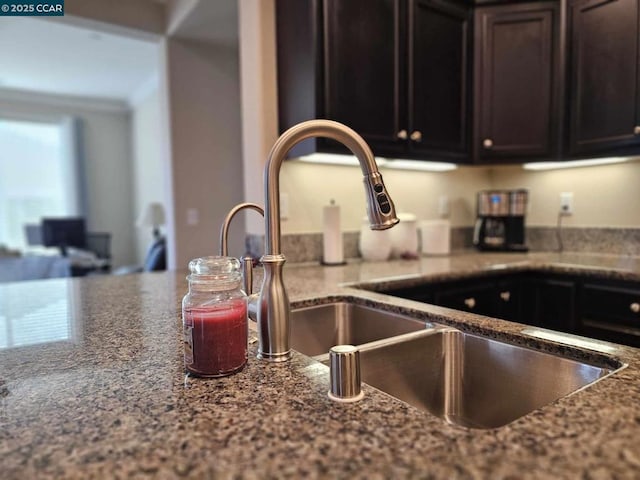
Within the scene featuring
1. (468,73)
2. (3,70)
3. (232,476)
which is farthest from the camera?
(3,70)

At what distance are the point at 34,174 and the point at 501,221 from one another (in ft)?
20.7

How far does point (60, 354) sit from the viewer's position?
765 millimetres

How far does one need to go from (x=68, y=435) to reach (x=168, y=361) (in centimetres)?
24

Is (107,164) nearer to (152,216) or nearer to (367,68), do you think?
(152,216)

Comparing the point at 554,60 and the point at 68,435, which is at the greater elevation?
the point at 554,60

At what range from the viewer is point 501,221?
2.42 meters

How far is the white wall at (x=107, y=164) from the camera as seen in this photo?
6074mm

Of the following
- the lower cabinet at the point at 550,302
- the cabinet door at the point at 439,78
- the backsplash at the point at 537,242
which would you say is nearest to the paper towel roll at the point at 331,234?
the backsplash at the point at 537,242

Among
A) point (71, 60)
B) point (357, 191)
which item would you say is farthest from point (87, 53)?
point (357, 191)

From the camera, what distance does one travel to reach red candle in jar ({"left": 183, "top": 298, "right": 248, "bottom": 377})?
25.1 inches

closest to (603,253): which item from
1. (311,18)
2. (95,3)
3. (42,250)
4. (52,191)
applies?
(311,18)

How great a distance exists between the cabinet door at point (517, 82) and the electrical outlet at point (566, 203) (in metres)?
0.39

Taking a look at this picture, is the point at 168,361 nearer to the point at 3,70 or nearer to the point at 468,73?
the point at 468,73

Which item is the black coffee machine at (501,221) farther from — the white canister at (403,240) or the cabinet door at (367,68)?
the cabinet door at (367,68)
